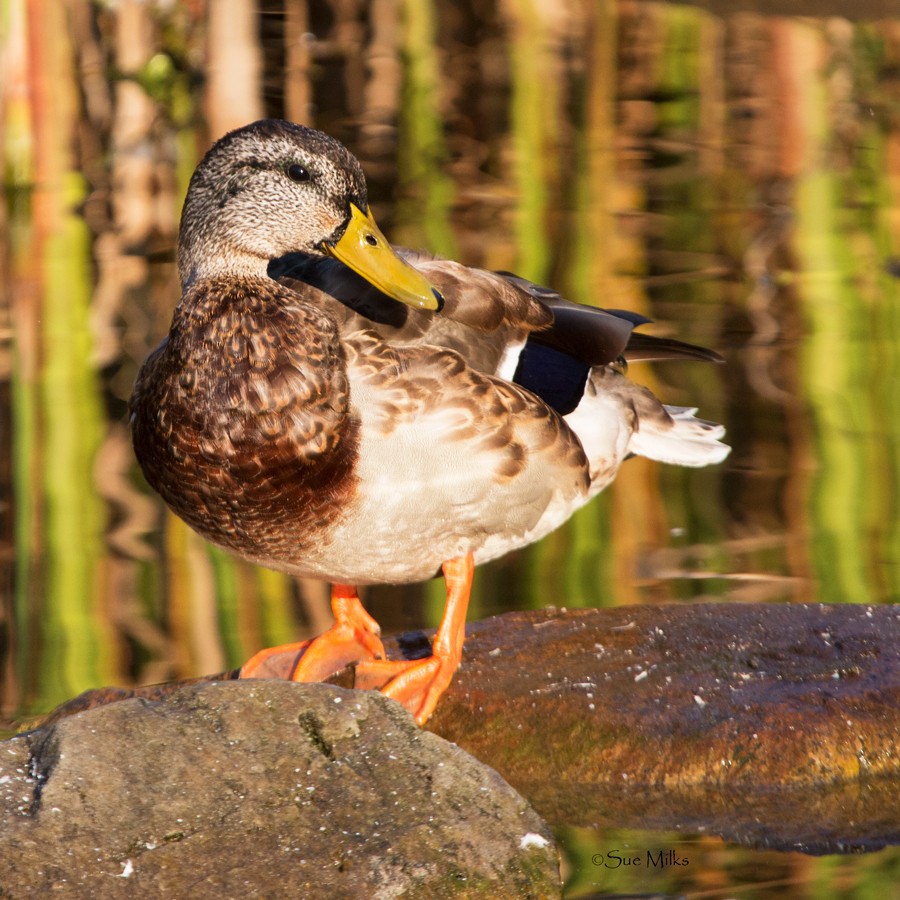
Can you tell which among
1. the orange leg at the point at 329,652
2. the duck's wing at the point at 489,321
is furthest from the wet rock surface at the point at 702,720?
the duck's wing at the point at 489,321

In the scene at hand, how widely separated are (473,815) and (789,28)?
1118 cm

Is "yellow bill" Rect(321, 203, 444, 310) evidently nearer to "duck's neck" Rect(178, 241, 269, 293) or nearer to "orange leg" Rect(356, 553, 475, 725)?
"duck's neck" Rect(178, 241, 269, 293)

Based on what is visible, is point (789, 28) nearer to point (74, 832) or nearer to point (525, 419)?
point (525, 419)

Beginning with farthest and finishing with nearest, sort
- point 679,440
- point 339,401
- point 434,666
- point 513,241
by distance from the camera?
point 513,241
point 679,440
point 434,666
point 339,401

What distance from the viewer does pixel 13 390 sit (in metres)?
6.47

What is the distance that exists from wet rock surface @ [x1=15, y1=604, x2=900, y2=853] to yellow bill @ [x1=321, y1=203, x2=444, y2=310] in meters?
0.90

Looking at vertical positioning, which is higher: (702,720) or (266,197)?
(266,197)

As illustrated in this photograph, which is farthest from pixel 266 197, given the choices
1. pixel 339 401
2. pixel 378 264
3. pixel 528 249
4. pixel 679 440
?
pixel 528 249

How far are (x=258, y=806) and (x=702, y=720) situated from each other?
3.63ft

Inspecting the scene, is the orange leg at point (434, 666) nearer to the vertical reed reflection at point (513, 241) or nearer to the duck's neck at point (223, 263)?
the vertical reed reflection at point (513, 241)

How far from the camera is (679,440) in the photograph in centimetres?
470

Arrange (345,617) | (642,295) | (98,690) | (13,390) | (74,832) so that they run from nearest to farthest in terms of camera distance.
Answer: (74,832) < (98,690) < (345,617) < (13,390) < (642,295)

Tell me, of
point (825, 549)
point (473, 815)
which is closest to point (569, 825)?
point (473, 815)

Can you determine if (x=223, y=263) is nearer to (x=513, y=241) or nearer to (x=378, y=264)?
(x=378, y=264)
